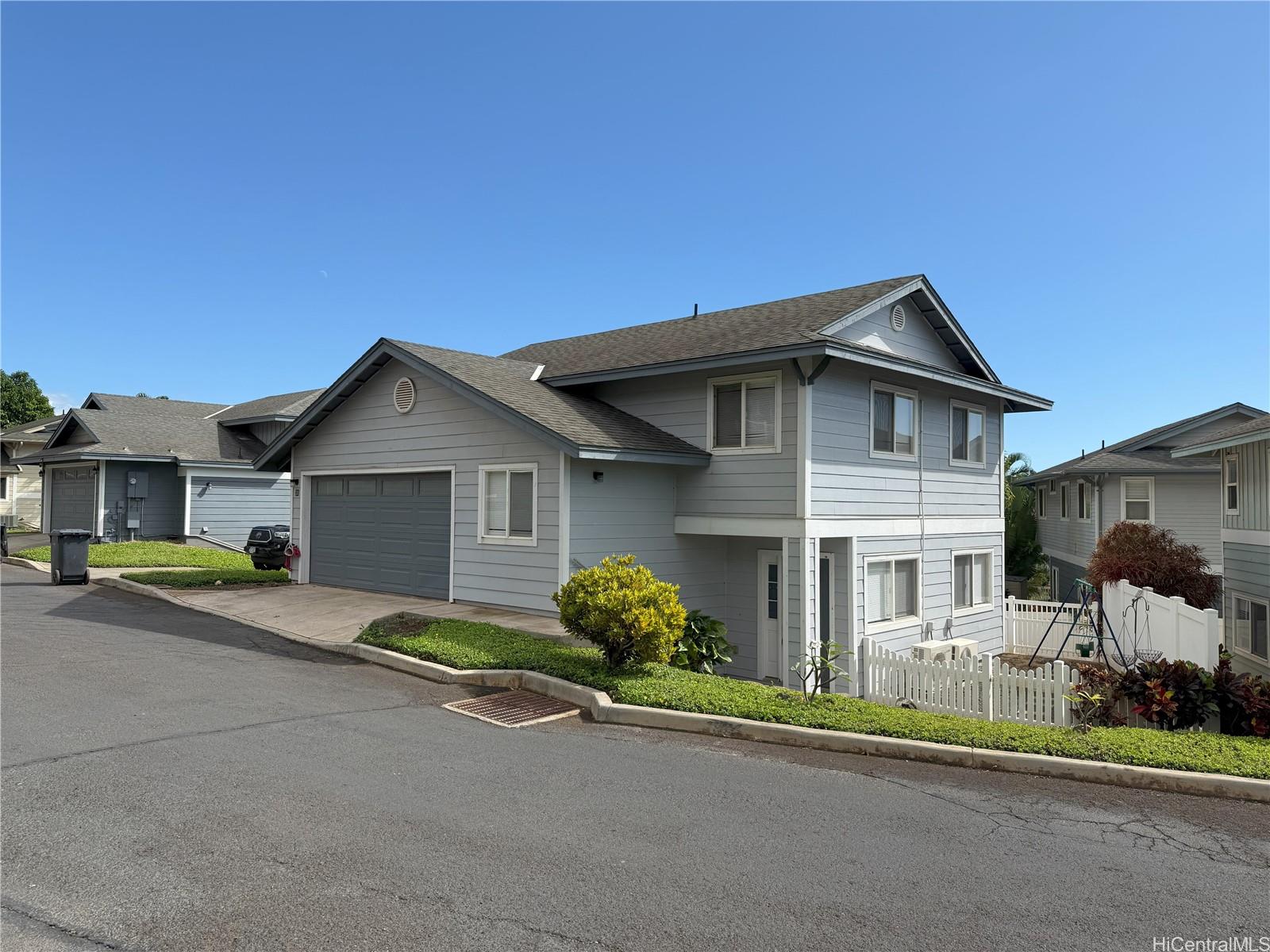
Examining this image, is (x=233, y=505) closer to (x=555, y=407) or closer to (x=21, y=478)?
(x=21, y=478)

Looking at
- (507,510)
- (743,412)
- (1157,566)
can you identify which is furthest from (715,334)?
(1157,566)

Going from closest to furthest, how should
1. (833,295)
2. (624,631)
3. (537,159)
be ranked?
(624,631) < (833,295) < (537,159)

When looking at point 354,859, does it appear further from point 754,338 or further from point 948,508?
point 948,508

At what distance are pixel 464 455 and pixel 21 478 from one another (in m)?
38.4

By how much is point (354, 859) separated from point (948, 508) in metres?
14.9

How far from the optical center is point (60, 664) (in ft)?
34.0

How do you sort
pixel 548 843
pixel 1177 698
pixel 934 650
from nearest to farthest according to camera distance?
pixel 548 843 → pixel 1177 698 → pixel 934 650

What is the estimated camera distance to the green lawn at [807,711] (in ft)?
24.1

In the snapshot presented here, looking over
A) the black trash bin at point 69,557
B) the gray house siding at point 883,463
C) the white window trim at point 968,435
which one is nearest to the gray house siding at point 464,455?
the gray house siding at point 883,463

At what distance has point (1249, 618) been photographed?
1656 centimetres

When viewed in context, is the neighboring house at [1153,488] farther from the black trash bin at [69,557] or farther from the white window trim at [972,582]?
the black trash bin at [69,557]

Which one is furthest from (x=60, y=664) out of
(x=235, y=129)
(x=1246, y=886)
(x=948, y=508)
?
(x=948, y=508)

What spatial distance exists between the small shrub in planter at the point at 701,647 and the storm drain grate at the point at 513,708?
7.46 feet

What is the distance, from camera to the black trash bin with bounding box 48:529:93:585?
18984 mm
